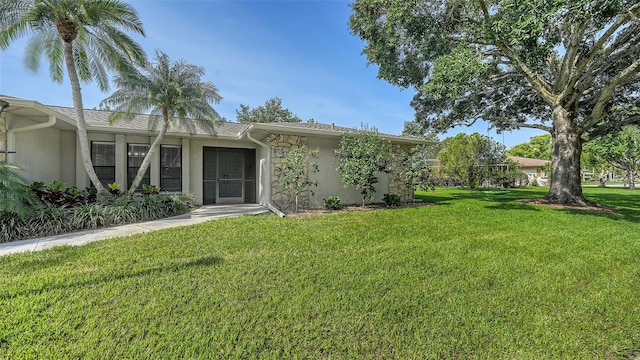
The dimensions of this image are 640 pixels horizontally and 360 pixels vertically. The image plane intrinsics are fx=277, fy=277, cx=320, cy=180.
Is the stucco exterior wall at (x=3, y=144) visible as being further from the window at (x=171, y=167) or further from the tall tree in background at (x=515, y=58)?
the tall tree in background at (x=515, y=58)

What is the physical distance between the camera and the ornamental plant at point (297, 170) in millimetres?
8758

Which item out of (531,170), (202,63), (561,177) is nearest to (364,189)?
(202,63)

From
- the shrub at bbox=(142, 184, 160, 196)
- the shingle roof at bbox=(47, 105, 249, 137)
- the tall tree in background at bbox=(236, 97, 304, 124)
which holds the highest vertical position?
the tall tree in background at bbox=(236, 97, 304, 124)

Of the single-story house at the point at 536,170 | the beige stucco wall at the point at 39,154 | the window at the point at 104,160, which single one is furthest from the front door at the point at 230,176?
the single-story house at the point at 536,170

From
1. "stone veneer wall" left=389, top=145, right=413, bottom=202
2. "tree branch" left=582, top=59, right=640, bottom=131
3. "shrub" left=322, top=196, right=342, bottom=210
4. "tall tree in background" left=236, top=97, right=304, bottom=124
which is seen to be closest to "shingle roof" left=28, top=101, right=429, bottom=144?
"stone veneer wall" left=389, top=145, right=413, bottom=202

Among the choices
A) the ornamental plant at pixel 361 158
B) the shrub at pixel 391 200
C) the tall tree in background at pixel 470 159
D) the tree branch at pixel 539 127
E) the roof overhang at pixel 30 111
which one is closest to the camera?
the roof overhang at pixel 30 111

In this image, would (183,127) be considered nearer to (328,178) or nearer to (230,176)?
(230,176)

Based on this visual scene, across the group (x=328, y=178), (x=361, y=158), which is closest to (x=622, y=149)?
(x=361, y=158)

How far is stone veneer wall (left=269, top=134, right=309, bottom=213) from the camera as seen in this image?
30.2 ft

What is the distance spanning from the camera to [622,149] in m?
25.0

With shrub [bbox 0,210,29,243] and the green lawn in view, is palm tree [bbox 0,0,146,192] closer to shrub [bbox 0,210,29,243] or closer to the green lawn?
shrub [bbox 0,210,29,243]

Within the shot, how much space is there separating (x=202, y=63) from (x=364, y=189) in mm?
7169

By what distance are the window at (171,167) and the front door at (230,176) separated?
1514 millimetres

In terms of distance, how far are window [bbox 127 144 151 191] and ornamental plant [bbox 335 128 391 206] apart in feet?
23.5
